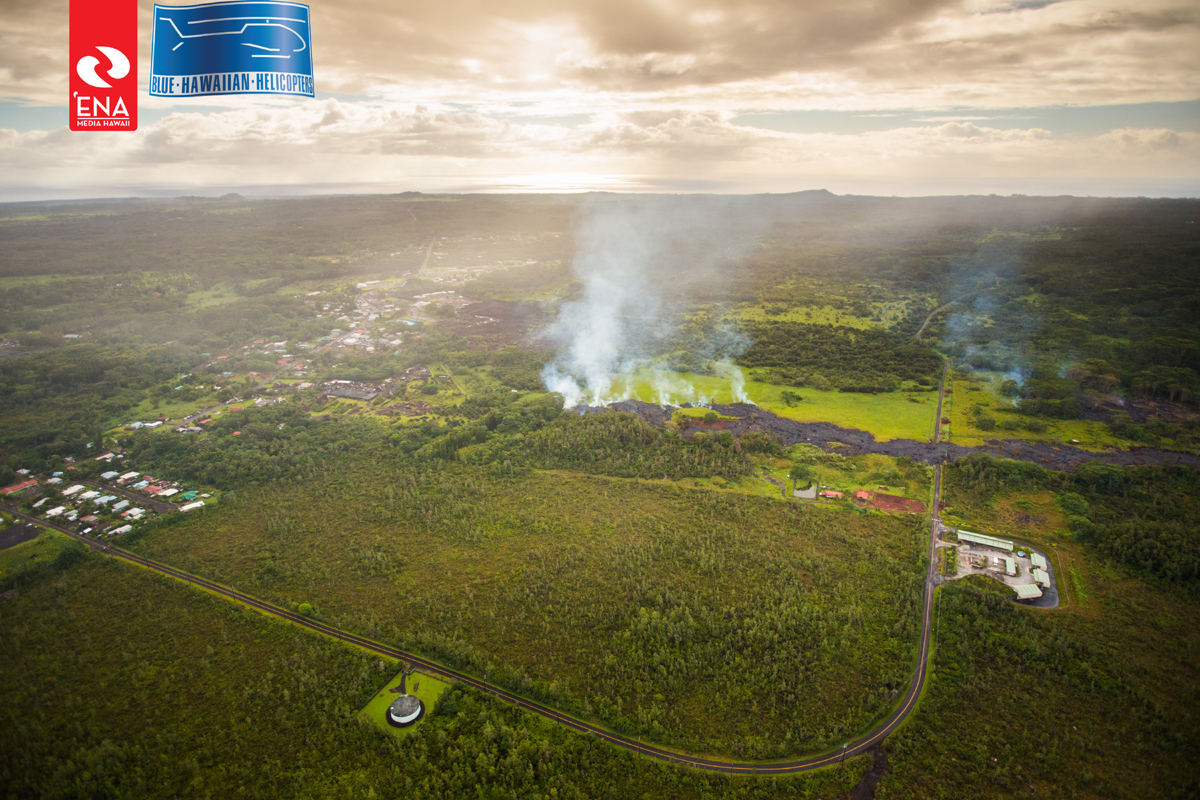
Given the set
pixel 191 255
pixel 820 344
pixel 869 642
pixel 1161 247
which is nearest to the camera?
pixel 869 642

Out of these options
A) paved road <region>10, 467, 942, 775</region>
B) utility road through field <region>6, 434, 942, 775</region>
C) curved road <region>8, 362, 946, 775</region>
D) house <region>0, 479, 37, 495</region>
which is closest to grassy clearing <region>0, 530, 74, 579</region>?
curved road <region>8, 362, 946, 775</region>

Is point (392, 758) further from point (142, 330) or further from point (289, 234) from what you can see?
point (289, 234)

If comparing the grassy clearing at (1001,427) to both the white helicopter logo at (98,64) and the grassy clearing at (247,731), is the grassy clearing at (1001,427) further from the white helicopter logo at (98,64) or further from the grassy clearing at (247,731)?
the white helicopter logo at (98,64)

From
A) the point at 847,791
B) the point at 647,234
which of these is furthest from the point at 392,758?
the point at 647,234

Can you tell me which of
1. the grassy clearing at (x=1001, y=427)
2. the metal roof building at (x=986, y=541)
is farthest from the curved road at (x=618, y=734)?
the grassy clearing at (x=1001, y=427)

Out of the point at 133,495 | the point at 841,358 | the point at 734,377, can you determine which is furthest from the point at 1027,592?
the point at 133,495

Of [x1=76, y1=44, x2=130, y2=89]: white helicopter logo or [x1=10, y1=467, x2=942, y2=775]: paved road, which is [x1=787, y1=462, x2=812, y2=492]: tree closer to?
[x1=10, y1=467, x2=942, y2=775]: paved road

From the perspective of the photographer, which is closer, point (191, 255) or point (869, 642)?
point (869, 642)
